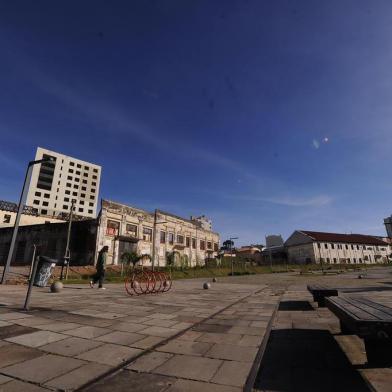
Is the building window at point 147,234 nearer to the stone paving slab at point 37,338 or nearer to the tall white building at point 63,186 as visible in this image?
the stone paving slab at point 37,338

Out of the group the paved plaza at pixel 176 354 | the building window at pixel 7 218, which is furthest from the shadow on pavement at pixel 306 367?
the building window at pixel 7 218

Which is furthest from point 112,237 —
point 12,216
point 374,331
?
point 374,331

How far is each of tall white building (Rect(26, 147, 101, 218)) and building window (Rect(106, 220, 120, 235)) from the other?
43960 mm

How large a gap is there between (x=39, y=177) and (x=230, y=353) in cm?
8713

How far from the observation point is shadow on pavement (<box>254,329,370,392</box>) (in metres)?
2.67

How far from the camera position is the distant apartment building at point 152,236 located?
35312mm

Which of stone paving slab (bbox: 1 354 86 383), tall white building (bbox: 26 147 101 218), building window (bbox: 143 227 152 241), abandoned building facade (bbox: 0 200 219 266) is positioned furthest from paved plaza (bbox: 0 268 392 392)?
tall white building (bbox: 26 147 101 218)

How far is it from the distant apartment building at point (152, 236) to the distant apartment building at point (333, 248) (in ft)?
83.4

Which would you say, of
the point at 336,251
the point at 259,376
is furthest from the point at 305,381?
the point at 336,251

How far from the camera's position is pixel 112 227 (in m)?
35.6

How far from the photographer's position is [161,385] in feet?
8.68

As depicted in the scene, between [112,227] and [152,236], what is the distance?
8152 millimetres

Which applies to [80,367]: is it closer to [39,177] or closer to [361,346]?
[361,346]

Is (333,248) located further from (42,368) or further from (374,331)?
(42,368)
